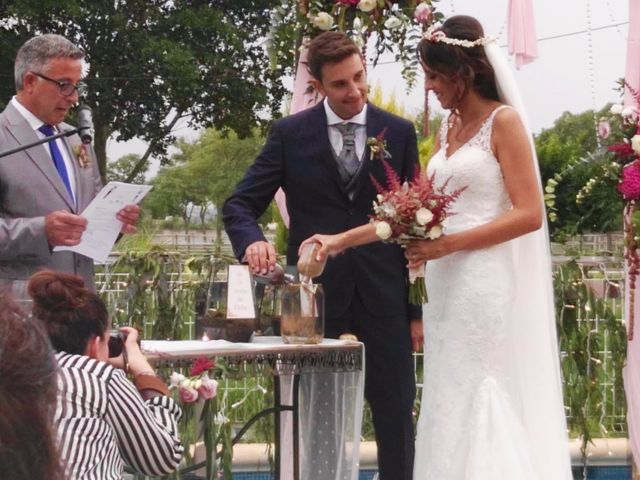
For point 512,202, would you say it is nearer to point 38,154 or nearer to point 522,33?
point 38,154

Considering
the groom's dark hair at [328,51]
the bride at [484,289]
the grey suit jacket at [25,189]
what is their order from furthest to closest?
the groom's dark hair at [328,51] → the grey suit jacket at [25,189] → the bride at [484,289]

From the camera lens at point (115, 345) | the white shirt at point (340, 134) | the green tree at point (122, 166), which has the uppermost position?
the green tree at point (122, 166)

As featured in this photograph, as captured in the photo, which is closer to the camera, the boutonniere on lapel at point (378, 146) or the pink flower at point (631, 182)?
the boutonniere on lapel at point (378, 146)

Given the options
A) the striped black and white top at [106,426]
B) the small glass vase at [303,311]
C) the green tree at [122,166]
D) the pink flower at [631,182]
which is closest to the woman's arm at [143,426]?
the striped black and white top at [106,426]

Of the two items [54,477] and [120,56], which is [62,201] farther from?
[120,56]

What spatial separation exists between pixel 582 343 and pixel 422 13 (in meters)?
1.73

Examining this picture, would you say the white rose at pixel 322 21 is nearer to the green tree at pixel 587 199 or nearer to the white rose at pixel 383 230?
the green tree at pixel 587 199

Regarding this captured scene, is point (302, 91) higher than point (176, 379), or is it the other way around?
point (302, 91)

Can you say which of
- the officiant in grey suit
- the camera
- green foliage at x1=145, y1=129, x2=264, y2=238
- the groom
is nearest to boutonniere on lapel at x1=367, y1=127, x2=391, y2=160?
the groom

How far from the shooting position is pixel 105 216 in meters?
3.85

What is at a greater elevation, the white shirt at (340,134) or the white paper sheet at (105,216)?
the white shirt at (340,134)

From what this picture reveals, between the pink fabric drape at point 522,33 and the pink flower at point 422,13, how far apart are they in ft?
1.25

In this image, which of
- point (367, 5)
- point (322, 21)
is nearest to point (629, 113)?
point (367, 5)

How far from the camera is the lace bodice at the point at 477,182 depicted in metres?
3.85
